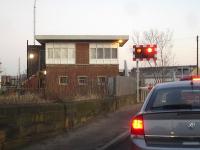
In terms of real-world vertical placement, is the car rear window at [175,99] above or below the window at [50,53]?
below

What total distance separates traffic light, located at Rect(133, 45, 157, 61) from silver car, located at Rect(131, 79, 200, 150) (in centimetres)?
2197

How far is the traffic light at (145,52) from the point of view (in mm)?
30469

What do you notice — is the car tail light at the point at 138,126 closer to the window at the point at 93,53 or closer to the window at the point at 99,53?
the window at the point at 99,53

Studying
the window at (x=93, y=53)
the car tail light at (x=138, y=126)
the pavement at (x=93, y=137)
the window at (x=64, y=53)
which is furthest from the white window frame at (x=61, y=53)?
the car tail light at (x=138, y=126)

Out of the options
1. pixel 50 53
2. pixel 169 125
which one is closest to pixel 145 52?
pixel 169 125

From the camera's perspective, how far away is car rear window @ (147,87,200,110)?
26.9 feet

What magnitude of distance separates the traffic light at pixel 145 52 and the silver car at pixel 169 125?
72.1 feet

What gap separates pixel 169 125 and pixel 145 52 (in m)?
23.0

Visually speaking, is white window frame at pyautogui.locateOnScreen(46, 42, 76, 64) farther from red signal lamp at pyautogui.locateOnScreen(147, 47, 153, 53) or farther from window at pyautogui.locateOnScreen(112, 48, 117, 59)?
red signal lamp at pyautogui.locateOnScreen(147, 47, 153, 53)

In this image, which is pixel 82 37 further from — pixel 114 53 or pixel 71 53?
pixel 114 53

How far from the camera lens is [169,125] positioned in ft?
25.5

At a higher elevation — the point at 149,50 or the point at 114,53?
the point at 114,53

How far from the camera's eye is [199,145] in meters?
7.57

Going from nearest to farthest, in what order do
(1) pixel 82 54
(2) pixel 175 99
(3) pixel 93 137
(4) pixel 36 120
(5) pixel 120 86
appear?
(2) pixel 175 99 < (4) pixel 36 120 < (3) pixel 93 137 < (5) pixel 120 86 < (1) pixel 82 54
